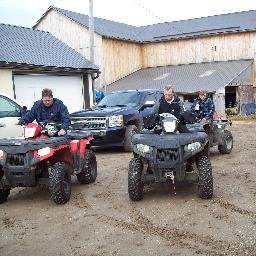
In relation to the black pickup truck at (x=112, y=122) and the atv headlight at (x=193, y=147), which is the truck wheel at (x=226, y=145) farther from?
the atv headlight at (x=193, y=147)

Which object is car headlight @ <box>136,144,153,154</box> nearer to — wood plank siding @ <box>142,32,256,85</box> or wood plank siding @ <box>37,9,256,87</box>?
wood plank siding @ <box>37,9,256,87</box>

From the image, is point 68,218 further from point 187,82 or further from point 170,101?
point 187,82

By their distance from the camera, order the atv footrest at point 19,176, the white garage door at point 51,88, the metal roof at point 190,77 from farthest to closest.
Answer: the metal roof at point 190,77, the white garage door at point 51,88, the atv footrest at point 19,176

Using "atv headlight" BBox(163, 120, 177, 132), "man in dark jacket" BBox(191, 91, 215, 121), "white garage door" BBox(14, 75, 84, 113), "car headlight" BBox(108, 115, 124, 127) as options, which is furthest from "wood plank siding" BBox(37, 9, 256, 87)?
"atv headlight" BBox(163, 120, 177, 132)

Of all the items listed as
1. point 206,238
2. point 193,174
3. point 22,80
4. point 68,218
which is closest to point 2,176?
point 68,218

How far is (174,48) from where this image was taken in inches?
1531

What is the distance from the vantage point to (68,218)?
18.6ft

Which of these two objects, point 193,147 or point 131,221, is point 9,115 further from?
point 131,221

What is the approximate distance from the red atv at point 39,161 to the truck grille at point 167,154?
147cm

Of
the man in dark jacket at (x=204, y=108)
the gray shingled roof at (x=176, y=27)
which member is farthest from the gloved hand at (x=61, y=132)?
the gray shingled roof at (x=176, y=27)

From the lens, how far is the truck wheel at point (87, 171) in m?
7.59

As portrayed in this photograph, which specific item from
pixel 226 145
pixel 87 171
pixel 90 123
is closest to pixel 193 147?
pixel 87 171

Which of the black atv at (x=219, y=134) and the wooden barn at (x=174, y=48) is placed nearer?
the black atv at (x=219, y=134)

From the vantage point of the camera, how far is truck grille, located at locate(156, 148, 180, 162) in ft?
19.9
